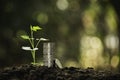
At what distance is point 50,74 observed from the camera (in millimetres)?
1457

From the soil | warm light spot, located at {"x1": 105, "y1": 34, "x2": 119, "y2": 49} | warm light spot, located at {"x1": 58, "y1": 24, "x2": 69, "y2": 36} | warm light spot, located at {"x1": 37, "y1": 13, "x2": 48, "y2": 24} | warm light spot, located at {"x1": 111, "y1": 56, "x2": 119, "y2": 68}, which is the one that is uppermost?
warm light spot, located at {"x1": 37, "y1": 13, "x2": 48, "y2": 24}

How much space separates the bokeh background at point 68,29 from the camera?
427 centimetres

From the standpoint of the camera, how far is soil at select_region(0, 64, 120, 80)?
4.67 ft

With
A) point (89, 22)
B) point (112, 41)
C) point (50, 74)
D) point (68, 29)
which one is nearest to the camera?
point (50, 74)

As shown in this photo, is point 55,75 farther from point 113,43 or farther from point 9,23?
point 113,43

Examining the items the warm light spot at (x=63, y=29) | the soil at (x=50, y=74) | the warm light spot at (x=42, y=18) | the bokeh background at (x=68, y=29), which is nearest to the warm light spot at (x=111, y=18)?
the bokeh background at (x=68, y=29)

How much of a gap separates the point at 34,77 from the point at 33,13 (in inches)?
116

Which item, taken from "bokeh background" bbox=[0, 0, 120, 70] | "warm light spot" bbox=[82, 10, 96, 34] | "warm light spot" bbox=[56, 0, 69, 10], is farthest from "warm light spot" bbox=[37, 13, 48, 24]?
"warm light spot" bbox=[82, 10, 96, 34]

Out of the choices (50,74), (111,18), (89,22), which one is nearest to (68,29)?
(89,22)

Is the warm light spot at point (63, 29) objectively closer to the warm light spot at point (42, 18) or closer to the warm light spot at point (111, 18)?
the warm light spot at point (42, 18)

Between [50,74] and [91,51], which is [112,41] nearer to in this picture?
[91,51]

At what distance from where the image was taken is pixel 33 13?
4.31 metres

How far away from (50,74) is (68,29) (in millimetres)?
3363

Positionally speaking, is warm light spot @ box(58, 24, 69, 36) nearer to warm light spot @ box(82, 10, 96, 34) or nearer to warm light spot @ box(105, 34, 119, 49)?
warm light spot @ box(82, 10, 96, 34)
